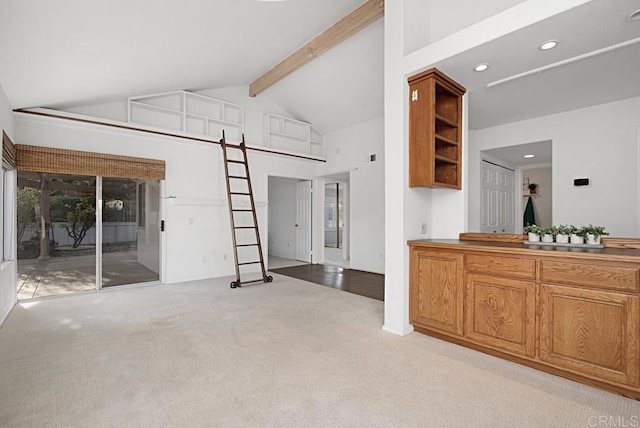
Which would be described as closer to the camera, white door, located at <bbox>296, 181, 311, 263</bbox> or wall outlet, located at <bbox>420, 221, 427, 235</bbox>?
wall outlet, located at <bbox>420, 221, 427, 235</bbox>

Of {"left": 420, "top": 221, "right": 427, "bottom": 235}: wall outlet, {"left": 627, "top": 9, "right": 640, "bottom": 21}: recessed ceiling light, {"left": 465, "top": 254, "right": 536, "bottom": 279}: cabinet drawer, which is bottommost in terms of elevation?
{"left": 465, "top": 254, "right": 536, "bottom": 279}: cabinet drawer

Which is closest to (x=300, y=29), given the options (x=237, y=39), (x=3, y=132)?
(x=237, y=39)

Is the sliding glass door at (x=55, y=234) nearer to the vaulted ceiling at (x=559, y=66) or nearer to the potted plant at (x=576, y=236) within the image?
the vaulted ceiling at (x=559, y=66)

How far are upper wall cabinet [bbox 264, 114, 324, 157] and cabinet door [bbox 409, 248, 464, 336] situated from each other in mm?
4601

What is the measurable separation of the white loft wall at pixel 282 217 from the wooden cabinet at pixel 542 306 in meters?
5.55

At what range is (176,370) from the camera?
231cm

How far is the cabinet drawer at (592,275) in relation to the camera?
1.90 m

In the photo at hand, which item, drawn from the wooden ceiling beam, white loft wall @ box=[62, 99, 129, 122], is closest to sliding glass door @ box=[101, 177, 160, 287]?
white loft wall @ box=[62, 99, 129, 122]

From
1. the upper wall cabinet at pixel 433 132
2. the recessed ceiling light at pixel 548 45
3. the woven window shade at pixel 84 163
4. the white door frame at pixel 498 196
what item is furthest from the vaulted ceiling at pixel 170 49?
the recessed ceiling light at pixel 548 45

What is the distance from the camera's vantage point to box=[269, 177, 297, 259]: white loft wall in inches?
325

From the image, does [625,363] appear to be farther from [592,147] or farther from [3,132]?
[3,132]

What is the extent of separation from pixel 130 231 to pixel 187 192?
1063mm

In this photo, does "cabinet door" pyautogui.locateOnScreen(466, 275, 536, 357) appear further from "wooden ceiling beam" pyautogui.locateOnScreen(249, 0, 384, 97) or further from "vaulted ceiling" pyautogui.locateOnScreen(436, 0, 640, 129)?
"wooden ceiling beam" pyautogui.locateOnScreen(249, 0, 384, 97)

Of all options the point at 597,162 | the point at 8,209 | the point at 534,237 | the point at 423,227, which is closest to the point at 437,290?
the point at 423,227
